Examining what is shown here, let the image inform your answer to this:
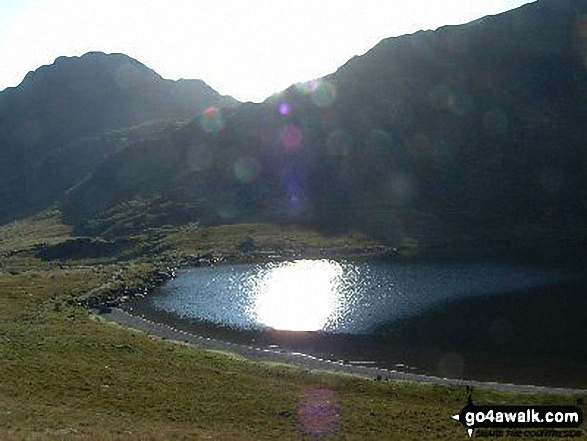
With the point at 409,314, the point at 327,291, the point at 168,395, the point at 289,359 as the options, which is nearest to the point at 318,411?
the point at 168,395

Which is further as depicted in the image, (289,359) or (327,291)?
(327,291)

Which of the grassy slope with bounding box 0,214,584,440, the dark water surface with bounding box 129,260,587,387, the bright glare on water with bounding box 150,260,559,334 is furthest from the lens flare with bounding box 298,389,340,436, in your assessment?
the bright glare on water with bounding box 150,260,559,334

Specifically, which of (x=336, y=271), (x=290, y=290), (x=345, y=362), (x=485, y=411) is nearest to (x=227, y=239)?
(x=336, y=271)

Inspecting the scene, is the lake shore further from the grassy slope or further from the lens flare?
the lens flare

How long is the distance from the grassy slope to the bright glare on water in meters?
26.1

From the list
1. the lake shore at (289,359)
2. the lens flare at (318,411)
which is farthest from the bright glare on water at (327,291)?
the lens flare at (318,411)

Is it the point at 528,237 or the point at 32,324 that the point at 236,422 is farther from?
the point at 528,237

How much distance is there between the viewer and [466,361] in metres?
66.8

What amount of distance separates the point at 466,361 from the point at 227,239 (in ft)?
433

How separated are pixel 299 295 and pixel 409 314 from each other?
96.3 feet

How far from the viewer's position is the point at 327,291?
11544cm

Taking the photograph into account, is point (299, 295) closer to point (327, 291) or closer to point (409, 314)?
point (327, 291)

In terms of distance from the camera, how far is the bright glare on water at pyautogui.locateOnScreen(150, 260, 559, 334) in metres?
93.1

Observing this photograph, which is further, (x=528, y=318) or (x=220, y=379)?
(x=528, y=318)
